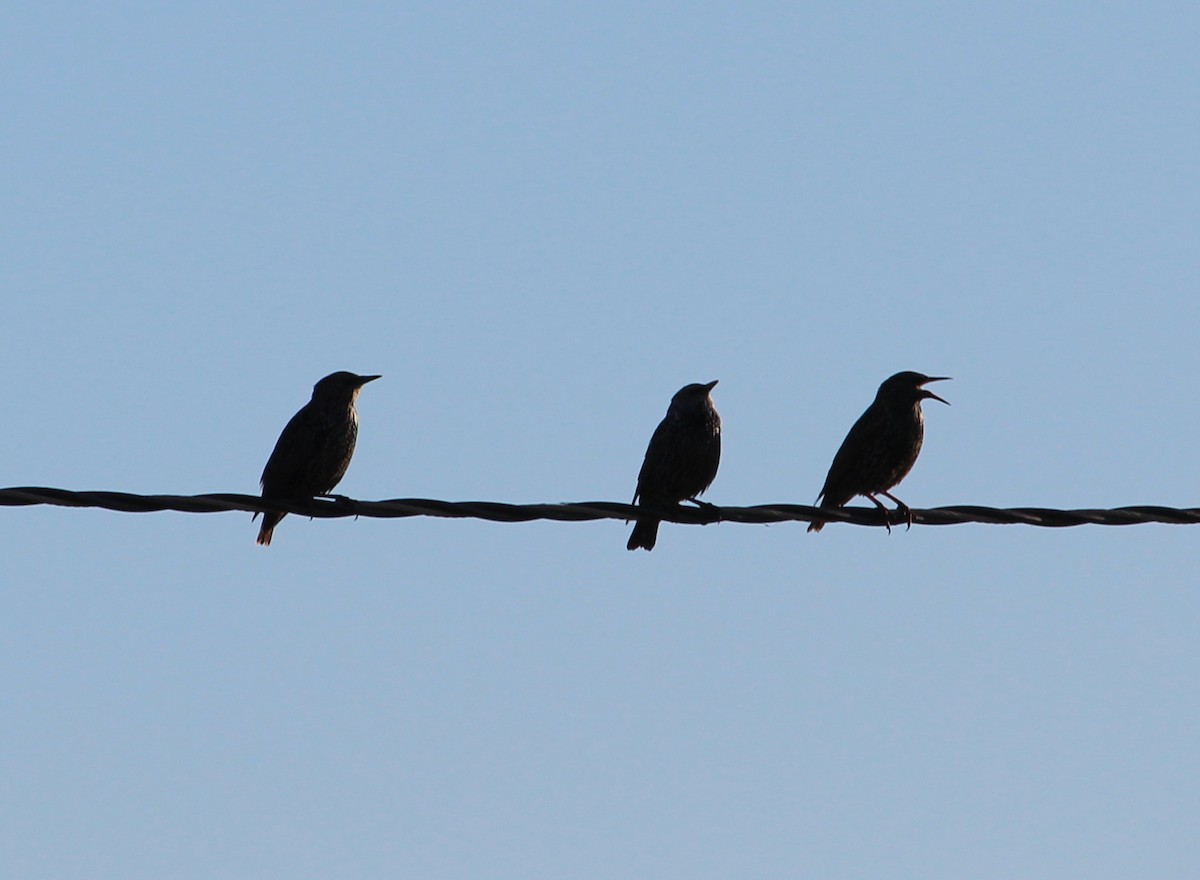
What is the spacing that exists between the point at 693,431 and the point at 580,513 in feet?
14.9

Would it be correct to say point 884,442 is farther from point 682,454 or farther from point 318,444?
point 318,444

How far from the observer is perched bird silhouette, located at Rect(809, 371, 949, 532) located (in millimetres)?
11352

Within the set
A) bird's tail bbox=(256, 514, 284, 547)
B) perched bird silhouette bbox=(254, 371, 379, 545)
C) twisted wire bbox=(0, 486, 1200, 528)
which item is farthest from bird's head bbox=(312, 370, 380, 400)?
twisted wire bbox=(0, 486, 1200, 528)

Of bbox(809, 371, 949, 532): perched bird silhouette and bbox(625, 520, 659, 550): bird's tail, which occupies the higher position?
bbox(809, 371, 949, 532): perched bird silhouette

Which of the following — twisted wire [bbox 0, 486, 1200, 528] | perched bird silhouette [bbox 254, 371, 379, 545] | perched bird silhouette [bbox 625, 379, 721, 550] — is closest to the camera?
twisted wire [bbox 0, 486, 1200, 528]

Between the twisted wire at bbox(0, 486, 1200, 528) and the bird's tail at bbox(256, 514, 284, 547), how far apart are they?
9.46 feet

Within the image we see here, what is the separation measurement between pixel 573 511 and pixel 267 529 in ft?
14.0

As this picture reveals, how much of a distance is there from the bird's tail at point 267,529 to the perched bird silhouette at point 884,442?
10.6ft

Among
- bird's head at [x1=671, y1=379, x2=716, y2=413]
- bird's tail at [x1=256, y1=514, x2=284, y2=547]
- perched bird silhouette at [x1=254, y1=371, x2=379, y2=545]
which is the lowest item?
bird's tail at [x1=256, y1=514, x2=284, y2=547]

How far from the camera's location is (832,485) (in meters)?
11.6

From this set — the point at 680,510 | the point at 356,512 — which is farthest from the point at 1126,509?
the point at 356,512

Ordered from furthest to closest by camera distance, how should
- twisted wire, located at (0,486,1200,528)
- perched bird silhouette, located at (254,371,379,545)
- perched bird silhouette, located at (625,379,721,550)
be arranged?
perched bird silhouette, located at (625,379,721,550) → perched bird silhouette, located at (254,371,379,545) → twisted wire, located at (0,486,1200,528)

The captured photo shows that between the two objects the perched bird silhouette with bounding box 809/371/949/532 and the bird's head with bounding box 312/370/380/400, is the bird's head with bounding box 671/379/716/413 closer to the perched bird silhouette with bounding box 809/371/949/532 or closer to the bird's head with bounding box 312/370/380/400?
the perched bird silhouette with bounding box 809/371/949/532

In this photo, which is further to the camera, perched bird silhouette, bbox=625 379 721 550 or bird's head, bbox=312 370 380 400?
perched bird silhouette, bbox=625 379 721 550
